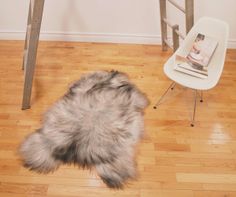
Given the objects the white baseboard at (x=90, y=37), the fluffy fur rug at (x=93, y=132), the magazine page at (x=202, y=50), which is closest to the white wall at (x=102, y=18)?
the white baseboard at (x=90, y=37)

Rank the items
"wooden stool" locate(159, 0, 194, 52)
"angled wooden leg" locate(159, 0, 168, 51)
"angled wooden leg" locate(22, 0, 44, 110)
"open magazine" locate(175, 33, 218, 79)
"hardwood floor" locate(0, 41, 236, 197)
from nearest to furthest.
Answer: "hardwood floor" locate(0, 41, 236, 197)
"angled wooden leg" locate(22, 0, 44, 110)
"open magazine" locate(175, 33, 218, 79)
"wooden stool" locate(159, 0, 194, 52)
"angled wooden leg" locate(159, 0, 168, 51)

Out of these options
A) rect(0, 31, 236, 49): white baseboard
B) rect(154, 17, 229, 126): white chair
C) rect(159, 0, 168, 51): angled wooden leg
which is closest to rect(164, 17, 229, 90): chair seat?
rect(154, 17, 229, 126): white chair

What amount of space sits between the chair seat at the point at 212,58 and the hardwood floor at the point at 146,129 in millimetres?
342

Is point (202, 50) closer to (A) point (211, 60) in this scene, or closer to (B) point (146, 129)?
(A) point (211, 60)

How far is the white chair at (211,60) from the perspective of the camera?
2049 millimetres

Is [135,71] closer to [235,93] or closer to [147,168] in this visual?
[235,93]

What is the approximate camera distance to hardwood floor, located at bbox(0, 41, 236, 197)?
1747mm

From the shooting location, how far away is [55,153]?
1920 mm

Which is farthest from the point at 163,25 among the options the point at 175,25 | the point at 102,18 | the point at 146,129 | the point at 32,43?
the point at 32,43

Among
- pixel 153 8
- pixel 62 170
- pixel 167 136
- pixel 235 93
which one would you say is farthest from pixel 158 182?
pixel 153 8

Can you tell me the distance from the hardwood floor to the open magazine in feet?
1.21

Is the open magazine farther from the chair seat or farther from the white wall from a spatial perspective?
the white wall

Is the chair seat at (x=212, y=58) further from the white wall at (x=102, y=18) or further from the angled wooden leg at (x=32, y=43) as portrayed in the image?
the angled wooden leg at (x=32, y=43)

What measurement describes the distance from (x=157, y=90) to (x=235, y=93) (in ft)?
2.31
